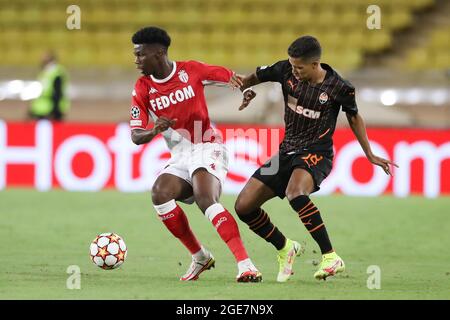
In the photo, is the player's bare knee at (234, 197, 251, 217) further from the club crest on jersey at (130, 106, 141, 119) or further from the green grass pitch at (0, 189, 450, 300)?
the club crest on jersey at (130, 106, 141, 119)

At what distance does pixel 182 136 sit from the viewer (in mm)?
8203

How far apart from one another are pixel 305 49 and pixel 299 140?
30.2 inches

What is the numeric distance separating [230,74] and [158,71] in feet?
1.97

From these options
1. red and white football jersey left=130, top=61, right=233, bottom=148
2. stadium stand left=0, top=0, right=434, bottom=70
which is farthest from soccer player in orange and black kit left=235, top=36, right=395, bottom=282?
stadium stand left=0, top=0, right=434, bottom=70

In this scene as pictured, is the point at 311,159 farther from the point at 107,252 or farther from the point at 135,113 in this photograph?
the point at 107,252

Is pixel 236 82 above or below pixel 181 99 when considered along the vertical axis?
above

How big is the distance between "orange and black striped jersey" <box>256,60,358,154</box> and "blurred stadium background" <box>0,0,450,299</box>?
1.14 m

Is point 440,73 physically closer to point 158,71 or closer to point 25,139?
point 25,139

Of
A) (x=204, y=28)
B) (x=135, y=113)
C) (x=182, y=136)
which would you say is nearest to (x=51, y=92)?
(x=204, y=28)

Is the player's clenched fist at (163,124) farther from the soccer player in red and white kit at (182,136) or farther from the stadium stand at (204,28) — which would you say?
the stadium stand at (204,28)

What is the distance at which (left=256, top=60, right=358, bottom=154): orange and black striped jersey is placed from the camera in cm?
793

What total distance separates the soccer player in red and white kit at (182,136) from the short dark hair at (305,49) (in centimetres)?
69

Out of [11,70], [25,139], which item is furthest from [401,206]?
[11,70]

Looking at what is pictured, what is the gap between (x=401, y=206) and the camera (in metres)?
14.3
